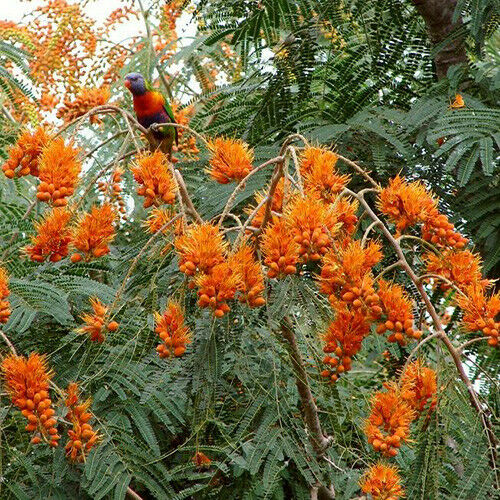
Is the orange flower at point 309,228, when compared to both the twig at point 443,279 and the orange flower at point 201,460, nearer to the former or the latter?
the twig at point 443,279

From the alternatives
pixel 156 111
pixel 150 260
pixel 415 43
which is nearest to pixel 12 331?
pixel 150 260

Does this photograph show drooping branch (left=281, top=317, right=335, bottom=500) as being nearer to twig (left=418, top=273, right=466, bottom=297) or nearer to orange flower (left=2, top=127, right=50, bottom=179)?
twig (left=418, top=273, right=466, bottom=297)

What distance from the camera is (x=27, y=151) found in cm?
213

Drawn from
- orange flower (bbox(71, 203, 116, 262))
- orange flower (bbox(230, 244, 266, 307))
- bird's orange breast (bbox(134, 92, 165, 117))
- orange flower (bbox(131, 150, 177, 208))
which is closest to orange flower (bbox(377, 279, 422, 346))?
orange flower (bbox(230, 244, 266, 307))

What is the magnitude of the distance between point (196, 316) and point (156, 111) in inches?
70.7

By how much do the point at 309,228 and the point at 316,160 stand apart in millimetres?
305

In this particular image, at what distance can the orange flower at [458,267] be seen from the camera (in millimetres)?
2059

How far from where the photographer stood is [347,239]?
1998 millimetres

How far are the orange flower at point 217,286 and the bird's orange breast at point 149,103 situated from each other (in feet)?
6.80

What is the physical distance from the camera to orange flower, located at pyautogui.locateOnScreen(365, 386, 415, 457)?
1.91 m

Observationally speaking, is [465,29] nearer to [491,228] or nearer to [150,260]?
[491,228]

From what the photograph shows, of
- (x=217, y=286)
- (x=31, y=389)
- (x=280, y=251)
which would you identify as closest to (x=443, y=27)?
(x=280, y=251)

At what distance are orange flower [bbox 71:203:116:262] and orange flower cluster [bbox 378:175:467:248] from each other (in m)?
0.62

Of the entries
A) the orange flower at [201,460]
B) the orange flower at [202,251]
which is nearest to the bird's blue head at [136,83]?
the orange flower at [201,460]
